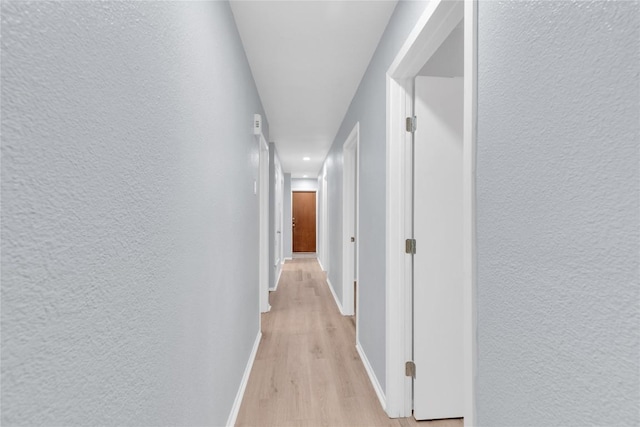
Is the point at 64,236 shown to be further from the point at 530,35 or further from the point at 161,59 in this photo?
the point at 530,35

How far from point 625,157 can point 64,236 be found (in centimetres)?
92

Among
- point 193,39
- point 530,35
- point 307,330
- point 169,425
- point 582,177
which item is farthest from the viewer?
point 307,330

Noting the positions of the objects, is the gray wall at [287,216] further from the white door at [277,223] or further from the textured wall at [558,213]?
the textured wall at [558,213]

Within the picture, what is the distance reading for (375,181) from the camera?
2215 millimetres

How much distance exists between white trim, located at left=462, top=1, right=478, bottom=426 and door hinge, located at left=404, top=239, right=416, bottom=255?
0.78 m

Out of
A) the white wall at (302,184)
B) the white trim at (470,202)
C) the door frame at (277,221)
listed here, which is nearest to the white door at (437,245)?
the white trim at (470,202)

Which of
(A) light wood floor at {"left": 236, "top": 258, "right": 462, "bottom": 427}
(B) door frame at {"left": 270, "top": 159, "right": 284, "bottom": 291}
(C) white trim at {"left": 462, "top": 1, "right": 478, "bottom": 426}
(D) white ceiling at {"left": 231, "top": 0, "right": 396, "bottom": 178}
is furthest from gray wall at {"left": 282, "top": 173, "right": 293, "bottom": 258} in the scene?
(C) white trim at {"left": 462, "top": 1, "right": 478, "bottom": 426}

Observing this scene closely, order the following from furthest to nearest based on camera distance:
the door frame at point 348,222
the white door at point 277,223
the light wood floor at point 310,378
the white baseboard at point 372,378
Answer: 1. the white door at point 277,223
2. the door frame at point 348,222
3. the white baseboard at point 372,378
4. the light wood floor at point 310,378

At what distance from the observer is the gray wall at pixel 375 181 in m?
1.77

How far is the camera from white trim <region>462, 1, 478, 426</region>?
37.8 inches

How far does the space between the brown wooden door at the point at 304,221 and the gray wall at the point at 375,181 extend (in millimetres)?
6324

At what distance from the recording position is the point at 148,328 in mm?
775

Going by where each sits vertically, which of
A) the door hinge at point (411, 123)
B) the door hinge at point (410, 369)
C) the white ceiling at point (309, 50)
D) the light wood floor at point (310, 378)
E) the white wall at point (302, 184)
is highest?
the white ceiling at point (309, 50)

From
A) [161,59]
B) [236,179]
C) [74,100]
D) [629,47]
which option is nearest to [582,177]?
[629,47]
